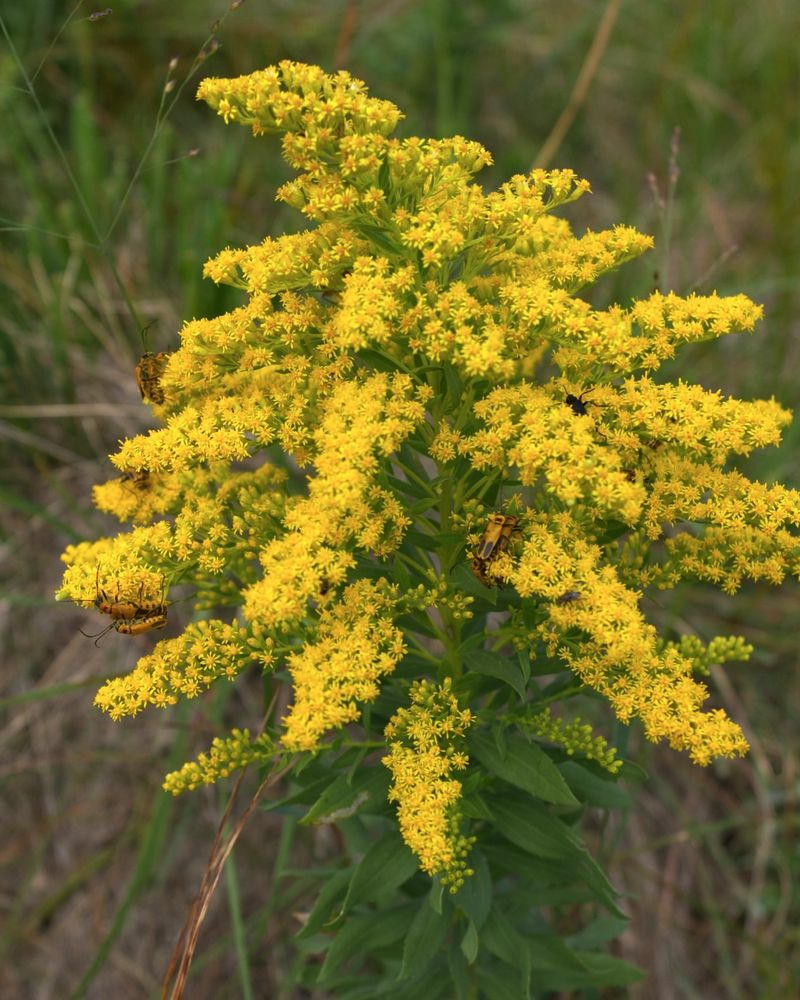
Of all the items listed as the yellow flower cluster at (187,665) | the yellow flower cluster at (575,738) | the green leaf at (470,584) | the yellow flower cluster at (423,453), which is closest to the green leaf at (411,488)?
the yellow flower cluster at (423,453)

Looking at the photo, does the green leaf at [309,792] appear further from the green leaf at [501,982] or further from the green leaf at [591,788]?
the green leaf at [501,982]

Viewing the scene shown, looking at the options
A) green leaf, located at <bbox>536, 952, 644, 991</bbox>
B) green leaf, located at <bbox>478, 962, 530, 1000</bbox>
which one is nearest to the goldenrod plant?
green leaf, located at <bbox>478, 962, 530, 1000</bbox>

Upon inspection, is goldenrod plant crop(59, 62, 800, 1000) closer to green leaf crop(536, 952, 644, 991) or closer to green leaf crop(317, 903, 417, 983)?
green leaf crop(317, 903, 417, 983)

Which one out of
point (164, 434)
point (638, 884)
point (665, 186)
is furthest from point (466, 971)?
point (665, 186)

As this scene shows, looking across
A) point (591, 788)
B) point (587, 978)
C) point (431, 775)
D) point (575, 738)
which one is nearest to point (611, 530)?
point (575, 738)

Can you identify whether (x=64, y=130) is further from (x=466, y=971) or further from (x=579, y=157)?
(x=466, y=971)

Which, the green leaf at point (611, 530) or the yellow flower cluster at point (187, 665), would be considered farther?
the green leaf at point (611, 530)
